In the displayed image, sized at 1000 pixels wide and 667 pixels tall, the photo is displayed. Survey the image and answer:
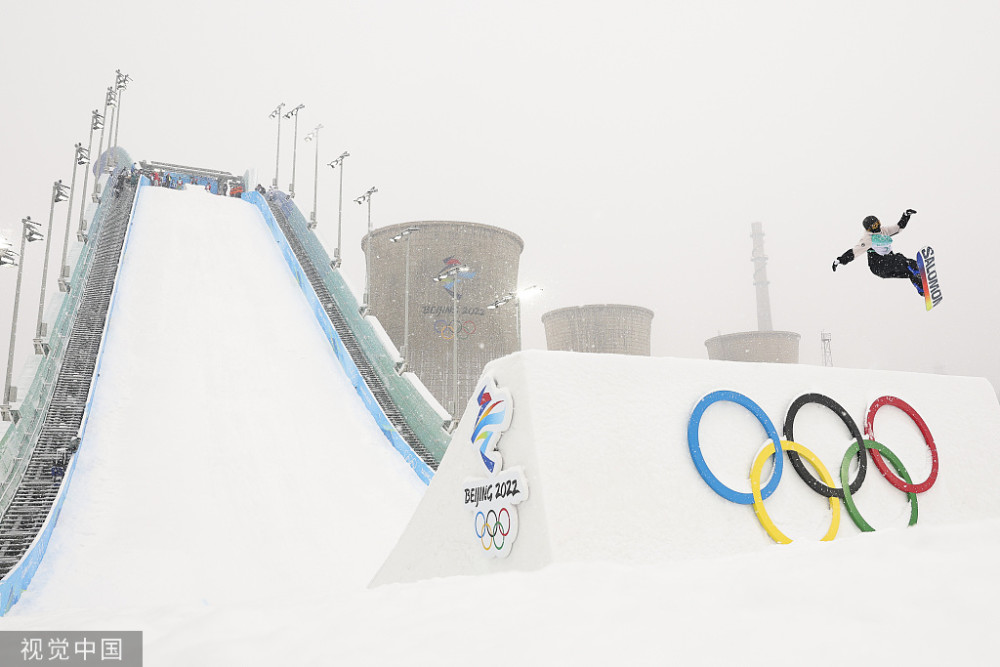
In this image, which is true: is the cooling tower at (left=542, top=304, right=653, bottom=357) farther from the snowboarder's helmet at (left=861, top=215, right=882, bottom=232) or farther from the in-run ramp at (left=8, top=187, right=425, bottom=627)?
the snowboarder's helmet at (left=861, top=215, right=882, bottom=232)

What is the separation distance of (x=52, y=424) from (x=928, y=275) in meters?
15.4

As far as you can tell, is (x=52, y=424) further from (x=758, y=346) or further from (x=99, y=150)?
(x=758, y=346)

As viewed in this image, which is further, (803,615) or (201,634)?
(201,634)

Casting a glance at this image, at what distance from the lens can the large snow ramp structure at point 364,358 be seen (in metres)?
16.0

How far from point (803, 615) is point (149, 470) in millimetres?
12764

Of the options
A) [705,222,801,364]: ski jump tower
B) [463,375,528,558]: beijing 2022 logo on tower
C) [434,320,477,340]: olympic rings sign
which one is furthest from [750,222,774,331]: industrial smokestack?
[463,375,528,558]: beijing 2022 logo on tower

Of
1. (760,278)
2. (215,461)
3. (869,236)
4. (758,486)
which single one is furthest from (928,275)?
(760,278)

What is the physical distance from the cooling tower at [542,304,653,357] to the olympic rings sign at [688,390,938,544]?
3555 centimetres

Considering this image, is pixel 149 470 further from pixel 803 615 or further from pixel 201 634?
pixel 803 615

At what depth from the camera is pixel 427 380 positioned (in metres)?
34.7

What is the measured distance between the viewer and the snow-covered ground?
8.11ft

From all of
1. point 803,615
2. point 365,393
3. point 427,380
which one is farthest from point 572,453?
point 427,380

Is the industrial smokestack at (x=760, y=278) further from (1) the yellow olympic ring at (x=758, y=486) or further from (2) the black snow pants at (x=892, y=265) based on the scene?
(1) the yellow olympic ring at (x=758, y=486)

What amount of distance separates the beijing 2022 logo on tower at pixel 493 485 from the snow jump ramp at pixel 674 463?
1cm
